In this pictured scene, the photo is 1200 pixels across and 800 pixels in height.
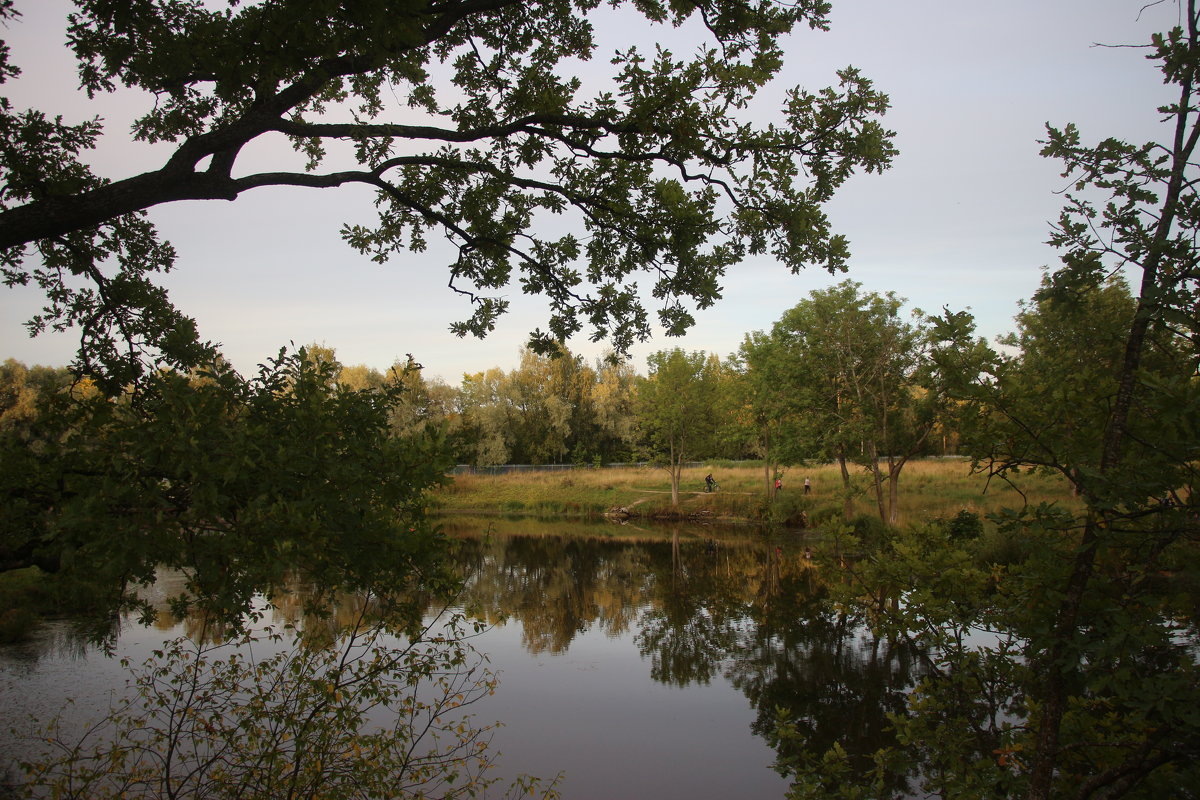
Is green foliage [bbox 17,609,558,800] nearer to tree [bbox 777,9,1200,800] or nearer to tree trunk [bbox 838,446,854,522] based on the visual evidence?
tree [bbox 777,9,1200,800]

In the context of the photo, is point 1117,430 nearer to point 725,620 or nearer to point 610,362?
point 610,362

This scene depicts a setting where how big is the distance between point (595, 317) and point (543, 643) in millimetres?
9328

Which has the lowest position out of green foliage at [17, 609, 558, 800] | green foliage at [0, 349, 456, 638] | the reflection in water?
the reflection in water

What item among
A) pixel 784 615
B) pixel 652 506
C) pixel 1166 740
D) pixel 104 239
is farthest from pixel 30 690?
pixel 652 506

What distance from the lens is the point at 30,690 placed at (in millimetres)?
9602

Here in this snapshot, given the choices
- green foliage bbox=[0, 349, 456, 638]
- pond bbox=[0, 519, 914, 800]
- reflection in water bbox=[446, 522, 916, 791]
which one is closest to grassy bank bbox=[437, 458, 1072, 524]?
reflection in water bbox=[446, 522, 916, 791]

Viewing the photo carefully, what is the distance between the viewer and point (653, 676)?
1236 cm

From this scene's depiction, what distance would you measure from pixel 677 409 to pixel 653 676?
27963mm

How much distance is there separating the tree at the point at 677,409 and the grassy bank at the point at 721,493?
2.79 meters

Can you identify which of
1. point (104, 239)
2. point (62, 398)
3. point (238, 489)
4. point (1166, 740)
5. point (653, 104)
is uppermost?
point (653, 104)

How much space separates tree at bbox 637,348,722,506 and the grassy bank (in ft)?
9.15

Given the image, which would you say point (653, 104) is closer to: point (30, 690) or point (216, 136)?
point (216, 136)

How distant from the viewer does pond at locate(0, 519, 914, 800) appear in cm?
886

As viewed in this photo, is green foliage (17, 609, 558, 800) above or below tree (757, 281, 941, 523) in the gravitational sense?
below
